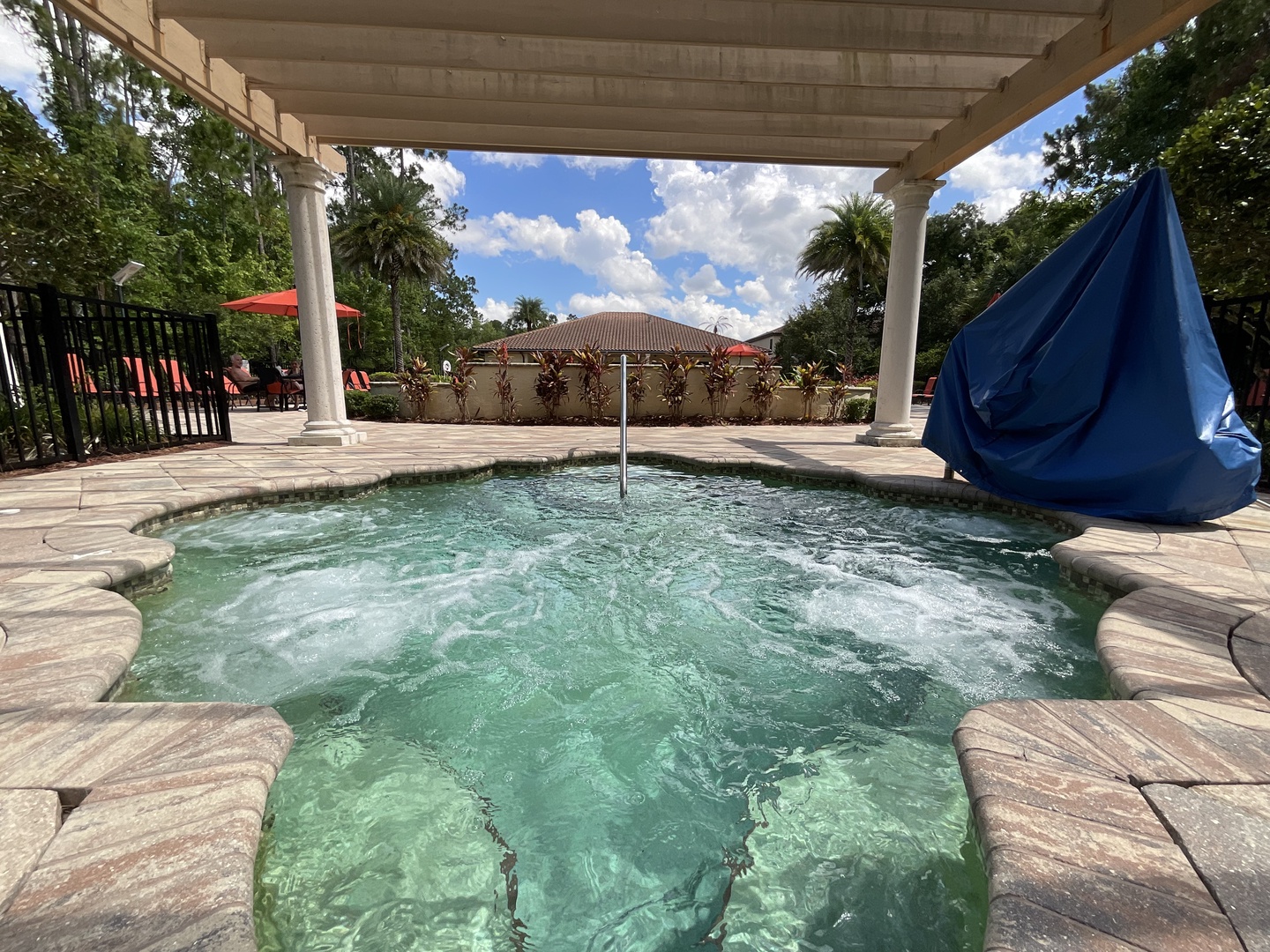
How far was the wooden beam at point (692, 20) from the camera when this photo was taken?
4516 mm

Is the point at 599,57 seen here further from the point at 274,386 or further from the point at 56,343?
the point at 274,386

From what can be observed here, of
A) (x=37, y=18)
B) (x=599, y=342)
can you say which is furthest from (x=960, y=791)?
(x=37, y=18)

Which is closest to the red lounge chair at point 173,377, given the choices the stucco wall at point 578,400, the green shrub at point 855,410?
the stucco wall at point 578,400

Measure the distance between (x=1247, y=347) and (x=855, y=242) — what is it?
18.6m

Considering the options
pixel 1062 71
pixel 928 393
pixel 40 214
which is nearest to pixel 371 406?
pixel 40 214

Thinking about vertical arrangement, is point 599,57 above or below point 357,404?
above

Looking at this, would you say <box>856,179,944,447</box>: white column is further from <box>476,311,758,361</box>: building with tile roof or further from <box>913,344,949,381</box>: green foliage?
<box>913,344,949,381</box>: green foliage

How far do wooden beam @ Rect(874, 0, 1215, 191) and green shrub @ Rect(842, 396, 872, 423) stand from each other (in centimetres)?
557

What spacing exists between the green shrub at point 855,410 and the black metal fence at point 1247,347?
6619mm

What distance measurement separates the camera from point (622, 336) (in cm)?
2370

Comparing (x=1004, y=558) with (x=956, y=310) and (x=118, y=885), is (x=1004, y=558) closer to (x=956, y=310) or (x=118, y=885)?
(x=118, y=885)

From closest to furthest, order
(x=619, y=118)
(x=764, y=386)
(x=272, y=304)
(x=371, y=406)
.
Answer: (x=619, y=118) → (x=764, y=386) → (x=371, y=406) → (x=272, y=304)

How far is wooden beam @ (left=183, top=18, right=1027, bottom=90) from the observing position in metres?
5.03

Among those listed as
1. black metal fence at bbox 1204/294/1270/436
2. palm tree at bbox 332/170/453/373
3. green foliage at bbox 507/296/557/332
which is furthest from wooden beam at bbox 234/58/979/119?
green foliage at bbox 507/296/557/332
